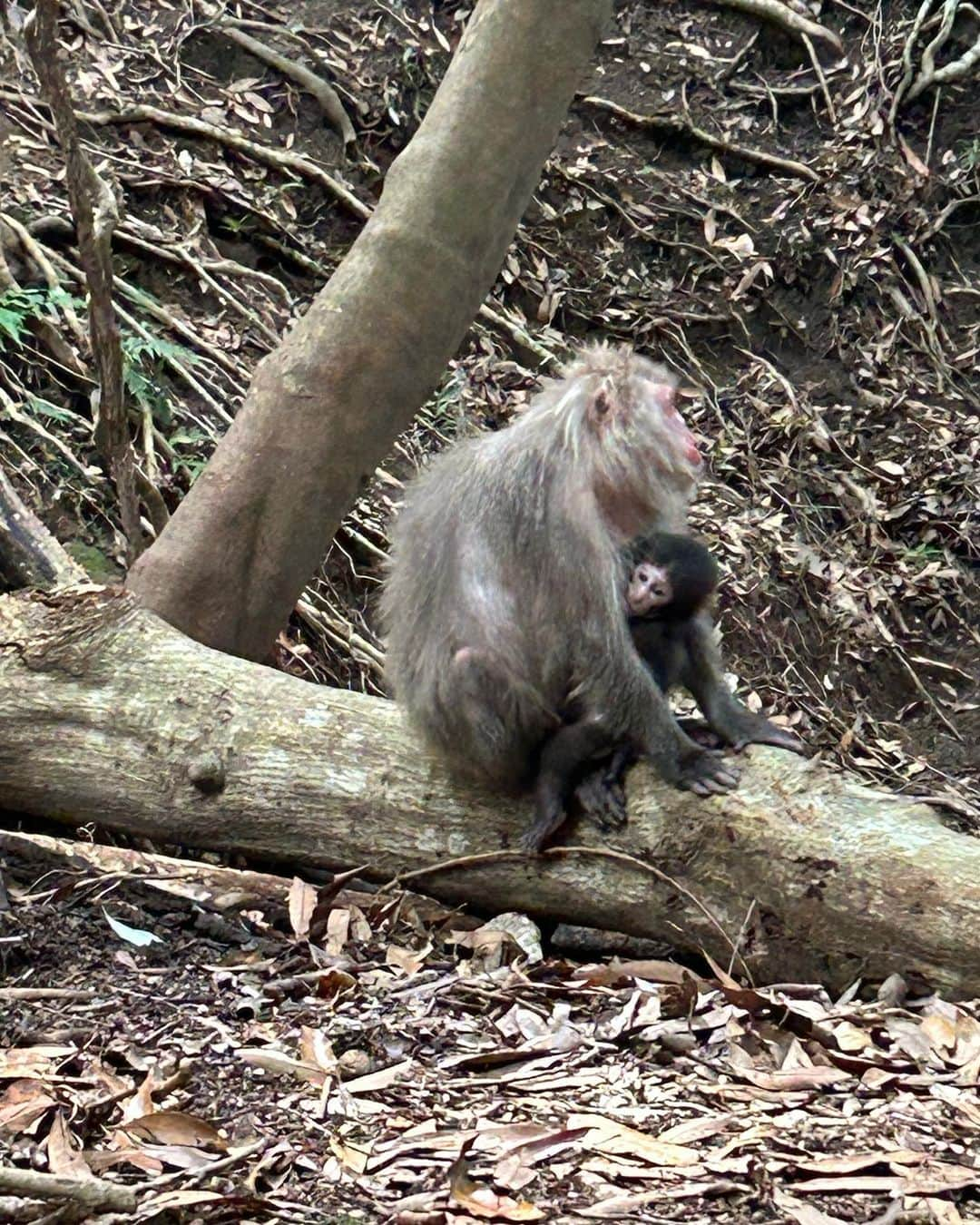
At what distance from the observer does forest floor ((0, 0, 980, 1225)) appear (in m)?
3.39

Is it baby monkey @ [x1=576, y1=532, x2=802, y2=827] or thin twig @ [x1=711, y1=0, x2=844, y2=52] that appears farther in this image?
thin twig @ [x1=711, y1=0, x2=844, y2=52]

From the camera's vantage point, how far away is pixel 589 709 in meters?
4.85

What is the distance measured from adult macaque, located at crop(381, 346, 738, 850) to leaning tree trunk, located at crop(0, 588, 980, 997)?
16 centimetres

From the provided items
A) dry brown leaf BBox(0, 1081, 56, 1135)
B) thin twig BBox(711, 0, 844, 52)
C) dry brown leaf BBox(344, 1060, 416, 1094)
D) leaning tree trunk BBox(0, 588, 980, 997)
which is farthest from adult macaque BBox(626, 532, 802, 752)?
thin twig BBox(711, 0, 844, 52)

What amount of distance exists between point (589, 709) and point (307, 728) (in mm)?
970

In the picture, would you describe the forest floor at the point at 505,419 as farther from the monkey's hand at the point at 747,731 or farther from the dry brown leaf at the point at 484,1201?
the monkey's hand at the point at 747,731

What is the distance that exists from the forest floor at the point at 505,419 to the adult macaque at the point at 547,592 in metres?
0.68

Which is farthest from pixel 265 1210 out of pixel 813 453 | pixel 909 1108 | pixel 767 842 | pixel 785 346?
pixel 785 346

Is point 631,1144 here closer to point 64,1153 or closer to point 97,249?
point 64,1153

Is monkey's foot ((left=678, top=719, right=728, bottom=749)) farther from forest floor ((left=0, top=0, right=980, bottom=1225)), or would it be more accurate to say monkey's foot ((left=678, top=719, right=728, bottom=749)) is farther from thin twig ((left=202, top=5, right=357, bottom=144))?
thin twig ((left=202, top=5, right=357, bottom=144))

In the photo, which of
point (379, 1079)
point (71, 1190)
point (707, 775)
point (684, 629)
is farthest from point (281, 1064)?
point (684, 629)

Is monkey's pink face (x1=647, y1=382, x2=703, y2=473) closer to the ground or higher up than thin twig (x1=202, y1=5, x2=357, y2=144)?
closer to the ground

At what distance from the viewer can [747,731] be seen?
16.1ft

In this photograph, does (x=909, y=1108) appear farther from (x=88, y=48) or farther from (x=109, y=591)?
(x=88, y=48)
